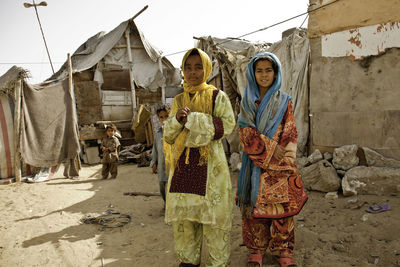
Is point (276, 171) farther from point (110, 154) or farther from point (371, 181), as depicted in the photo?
point (110, 154)

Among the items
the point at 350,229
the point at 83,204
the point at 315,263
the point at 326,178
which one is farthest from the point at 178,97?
the point at 83,204

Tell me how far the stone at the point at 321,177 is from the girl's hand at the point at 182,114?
290 cm

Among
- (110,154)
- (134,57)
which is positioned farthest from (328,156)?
(134,57)

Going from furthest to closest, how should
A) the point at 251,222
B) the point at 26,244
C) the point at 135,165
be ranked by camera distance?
the point at 135,165 < the point at 26,244 < the point at 251,222

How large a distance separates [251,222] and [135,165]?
727cm

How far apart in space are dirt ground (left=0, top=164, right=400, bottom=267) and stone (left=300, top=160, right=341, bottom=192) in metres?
0.14

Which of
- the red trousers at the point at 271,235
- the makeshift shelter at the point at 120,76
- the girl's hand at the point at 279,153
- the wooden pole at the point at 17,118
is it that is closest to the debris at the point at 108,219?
the red trousers at the point at 271,235

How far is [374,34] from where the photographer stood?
3766mm

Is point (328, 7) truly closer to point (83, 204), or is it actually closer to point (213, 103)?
point (213, 103)

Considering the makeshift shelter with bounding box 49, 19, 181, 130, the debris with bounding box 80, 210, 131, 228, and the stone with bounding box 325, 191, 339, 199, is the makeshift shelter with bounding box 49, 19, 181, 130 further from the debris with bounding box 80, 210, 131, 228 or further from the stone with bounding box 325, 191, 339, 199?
the stone with bounding box 325, 191, 339, 199

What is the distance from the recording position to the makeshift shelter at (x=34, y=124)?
20.6 ft

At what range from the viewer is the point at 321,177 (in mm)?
4090

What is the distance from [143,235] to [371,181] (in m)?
3.08

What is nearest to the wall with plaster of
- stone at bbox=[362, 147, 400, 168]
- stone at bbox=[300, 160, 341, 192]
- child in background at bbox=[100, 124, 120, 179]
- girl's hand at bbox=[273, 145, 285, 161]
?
stone at bbox=[362, 147, 400, 168]
